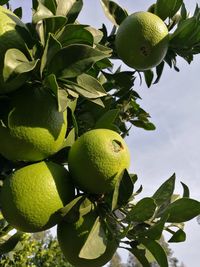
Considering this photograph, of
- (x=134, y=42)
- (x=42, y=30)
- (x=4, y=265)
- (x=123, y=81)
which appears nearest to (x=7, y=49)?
(x=42, y=30)

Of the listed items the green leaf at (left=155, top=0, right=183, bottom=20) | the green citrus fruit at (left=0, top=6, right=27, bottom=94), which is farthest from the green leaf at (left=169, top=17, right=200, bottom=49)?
the green citrus fruit at (left=0, top=6, right=27, bottom=94)

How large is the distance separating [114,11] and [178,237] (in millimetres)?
941

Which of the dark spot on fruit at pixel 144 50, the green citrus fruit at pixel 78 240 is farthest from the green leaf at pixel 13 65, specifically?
the dark spot on fruit at pixel 144 50

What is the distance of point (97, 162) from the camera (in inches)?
43.9

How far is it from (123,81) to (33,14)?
2.25 ft

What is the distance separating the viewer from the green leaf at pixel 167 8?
1.59 metres

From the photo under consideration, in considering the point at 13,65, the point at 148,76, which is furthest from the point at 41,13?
the point at 148,76

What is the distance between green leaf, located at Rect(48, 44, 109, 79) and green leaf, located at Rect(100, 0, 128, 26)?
2.07 feet

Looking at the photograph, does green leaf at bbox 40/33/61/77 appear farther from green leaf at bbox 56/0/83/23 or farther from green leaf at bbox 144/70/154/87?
Answer: green leaf at bbox 144/70/154/87

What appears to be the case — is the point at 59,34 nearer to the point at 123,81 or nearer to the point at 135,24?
the point at 135,24

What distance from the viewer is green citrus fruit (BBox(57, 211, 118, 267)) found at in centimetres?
115

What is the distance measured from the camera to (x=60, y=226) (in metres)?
1.20

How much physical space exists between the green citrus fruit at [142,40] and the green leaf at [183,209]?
55 centimetres

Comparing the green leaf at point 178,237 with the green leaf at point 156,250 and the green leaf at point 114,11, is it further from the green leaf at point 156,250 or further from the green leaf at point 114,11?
the green leaf at point 114,11
